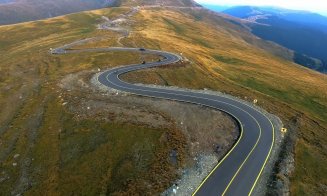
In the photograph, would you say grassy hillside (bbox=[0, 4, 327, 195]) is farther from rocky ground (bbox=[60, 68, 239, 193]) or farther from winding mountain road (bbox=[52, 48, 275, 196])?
winding mountain road (bbox=[52, 48, 275, 196])

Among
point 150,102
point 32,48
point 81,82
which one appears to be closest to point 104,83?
point 81,82

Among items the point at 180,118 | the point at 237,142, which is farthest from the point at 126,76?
the point at 237,142

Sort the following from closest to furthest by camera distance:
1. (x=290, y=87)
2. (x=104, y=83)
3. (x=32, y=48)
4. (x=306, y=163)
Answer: (x=306, y=163) → (x=104, y=83) → (x=290, y=87) → (x=32, y=48)

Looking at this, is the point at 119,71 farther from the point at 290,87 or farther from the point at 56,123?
the point at 290,87

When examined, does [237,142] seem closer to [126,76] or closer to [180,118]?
[180,118]

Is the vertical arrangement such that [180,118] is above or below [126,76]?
above

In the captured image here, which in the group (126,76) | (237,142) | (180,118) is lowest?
(126,76)

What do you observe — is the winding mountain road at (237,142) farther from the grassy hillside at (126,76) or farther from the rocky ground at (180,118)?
the grassy hillside at (126,76)

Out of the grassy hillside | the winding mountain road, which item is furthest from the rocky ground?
the grassy hillside
